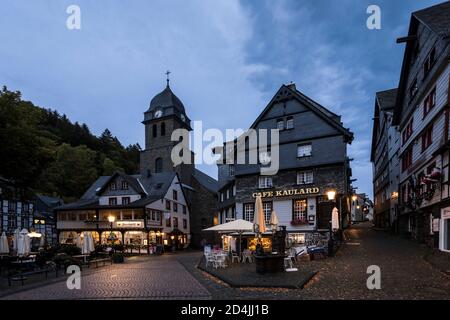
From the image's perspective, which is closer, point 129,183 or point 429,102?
point 429,102

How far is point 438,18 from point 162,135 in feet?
145

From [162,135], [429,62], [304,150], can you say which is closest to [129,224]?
[162,135]

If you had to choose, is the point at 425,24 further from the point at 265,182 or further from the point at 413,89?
the point at 265,182

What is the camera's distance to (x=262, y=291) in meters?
10.6

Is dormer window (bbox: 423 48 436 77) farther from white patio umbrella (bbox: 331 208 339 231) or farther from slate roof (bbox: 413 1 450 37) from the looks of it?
white patio umbrella (bbox: 331 208 339 231)

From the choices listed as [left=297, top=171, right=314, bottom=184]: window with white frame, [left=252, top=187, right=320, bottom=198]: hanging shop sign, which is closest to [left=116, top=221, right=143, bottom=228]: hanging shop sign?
[left=252, top=187, right=320, bottom=198]: hanging shop sign

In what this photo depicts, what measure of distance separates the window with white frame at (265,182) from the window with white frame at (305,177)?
8.57 ft

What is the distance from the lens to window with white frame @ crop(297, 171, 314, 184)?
89.7 feet

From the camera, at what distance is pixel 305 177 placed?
27656 mm

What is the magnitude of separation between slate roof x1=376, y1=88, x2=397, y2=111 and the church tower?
102 ft

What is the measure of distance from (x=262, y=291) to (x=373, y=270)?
5.58 m

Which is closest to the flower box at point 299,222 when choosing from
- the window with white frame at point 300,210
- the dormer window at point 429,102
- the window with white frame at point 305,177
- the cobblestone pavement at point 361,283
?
the window with white frame at point 300,210

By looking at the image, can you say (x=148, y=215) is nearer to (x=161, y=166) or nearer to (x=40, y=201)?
(x=161, y=166)

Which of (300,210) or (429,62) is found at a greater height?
(429,62)
